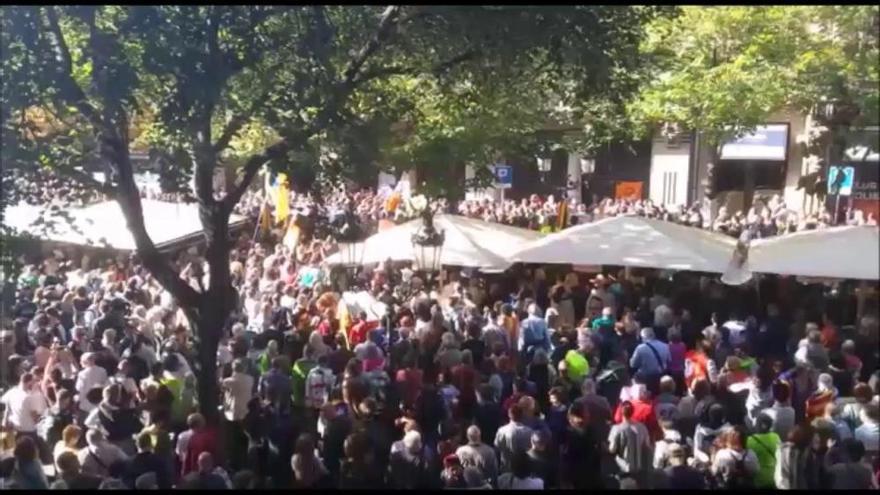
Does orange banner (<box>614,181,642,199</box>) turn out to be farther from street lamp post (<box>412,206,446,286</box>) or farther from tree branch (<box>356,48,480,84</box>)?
tree branch (<box>356,48,480,84</box>)

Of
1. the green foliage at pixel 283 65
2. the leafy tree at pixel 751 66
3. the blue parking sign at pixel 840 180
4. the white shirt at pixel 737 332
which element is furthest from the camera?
the white shirt at pixel 737 332

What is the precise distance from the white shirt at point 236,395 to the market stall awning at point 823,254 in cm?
392

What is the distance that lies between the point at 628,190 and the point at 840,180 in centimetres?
295

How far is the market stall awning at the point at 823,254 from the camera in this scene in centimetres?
563

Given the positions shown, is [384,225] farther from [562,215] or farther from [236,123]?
[236,123]

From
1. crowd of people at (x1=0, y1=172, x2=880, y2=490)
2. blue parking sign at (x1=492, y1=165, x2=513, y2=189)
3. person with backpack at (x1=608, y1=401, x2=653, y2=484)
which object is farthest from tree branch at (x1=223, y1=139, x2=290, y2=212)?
person with backpack at (x1=608, y1=401, x2=653, y2=484)

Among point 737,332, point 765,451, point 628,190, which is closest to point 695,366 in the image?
point 737,332

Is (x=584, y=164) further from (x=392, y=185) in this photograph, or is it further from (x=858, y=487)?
(x=858, y=487)

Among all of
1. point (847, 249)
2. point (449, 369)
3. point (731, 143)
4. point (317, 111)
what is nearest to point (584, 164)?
point (731, 143)

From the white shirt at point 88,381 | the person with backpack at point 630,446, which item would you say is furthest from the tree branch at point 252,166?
the person with backpack at point 630,446

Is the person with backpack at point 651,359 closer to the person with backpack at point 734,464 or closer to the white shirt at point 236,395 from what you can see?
the person with backpack at point 734,464

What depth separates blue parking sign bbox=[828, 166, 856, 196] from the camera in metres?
5.98

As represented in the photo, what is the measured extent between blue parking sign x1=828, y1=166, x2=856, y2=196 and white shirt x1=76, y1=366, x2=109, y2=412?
5528 millimetres

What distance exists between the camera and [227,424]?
8023 mm
